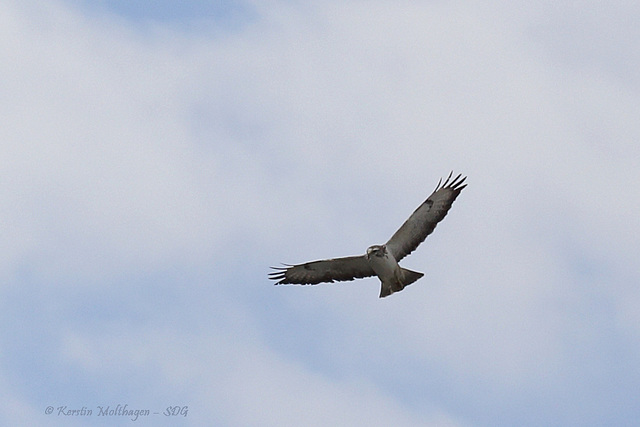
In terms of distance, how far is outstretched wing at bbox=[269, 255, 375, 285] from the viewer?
24.3m

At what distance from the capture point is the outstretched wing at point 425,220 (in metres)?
24.1

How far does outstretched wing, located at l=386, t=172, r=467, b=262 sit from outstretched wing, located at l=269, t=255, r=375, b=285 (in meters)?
0.88

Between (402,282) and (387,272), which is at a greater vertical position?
(387,272)

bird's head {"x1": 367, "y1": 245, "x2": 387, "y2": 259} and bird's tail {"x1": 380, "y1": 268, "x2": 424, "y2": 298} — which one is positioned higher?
bird's head {"x1": 367, "y1": 245, "x2": 387, "y2": 259}

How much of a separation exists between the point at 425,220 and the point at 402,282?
168 centimetres

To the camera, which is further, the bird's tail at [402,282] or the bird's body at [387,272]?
the bird's tail at [402,282]

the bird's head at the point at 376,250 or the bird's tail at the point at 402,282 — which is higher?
the bird's head at the point at 376,250

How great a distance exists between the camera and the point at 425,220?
953 inches

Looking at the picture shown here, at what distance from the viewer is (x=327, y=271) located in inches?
985

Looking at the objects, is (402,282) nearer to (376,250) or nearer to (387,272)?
(387,272)

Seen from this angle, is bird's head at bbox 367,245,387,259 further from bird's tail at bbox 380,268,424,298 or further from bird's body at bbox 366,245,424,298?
bird's tail at bbox 380,268,424,298

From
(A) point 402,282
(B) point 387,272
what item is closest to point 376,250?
(B) point 387,272

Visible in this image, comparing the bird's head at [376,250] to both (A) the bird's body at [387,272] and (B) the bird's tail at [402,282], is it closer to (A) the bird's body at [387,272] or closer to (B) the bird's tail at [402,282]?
(A) the bird's body at [387,272]

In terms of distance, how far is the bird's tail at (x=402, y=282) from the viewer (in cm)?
2377
